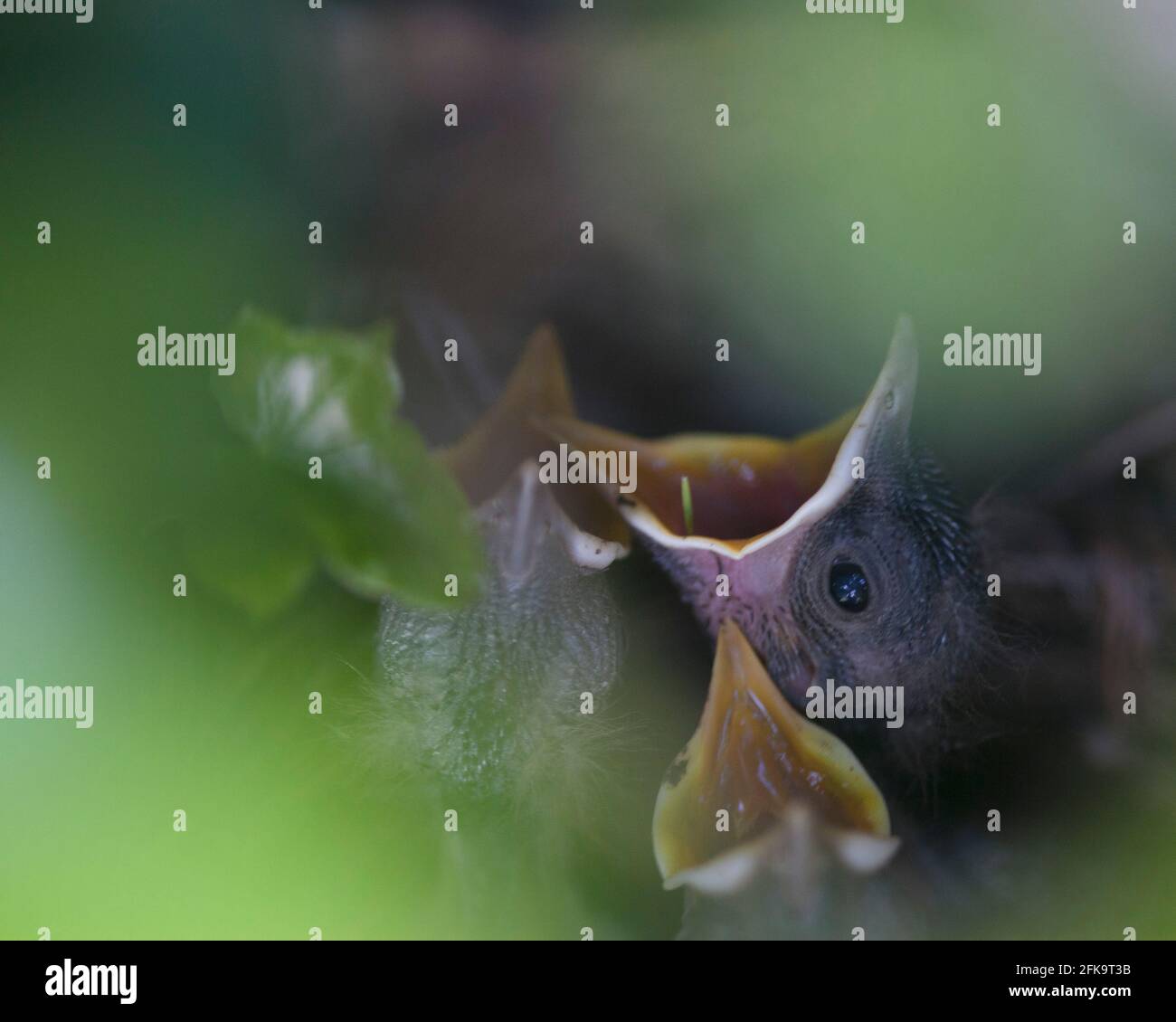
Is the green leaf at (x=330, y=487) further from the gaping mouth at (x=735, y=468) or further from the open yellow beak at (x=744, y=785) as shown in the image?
the open yellow beak at (x=744, y=785)

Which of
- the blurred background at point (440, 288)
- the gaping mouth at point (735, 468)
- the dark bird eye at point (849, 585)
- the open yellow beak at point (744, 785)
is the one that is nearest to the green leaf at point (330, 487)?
the blurred background at point (440, 288)

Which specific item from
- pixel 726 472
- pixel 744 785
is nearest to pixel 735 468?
pixel 726 472

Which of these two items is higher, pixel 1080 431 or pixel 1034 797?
pixel 1080 431

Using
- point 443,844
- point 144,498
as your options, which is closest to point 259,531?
point 144,498

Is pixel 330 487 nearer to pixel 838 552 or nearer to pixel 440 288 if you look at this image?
pixel 440 288

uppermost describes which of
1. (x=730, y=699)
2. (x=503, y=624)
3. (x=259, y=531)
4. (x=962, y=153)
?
(x=962, y=153)

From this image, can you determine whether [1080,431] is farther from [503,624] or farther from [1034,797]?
[503,624]

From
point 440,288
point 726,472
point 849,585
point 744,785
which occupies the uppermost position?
point 440,288
